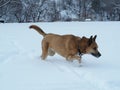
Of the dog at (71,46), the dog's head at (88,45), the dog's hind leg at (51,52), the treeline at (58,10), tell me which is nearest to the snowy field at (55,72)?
the dog's hind leg at (51,52)

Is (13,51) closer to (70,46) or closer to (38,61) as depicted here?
(38,61)

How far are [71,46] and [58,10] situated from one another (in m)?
35.4

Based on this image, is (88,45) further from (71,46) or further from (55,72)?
(55,72)

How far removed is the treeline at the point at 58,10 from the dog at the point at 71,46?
2727 centimetres

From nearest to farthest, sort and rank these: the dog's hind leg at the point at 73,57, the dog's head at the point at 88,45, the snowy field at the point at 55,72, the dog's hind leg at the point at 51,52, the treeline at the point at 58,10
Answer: the snowy field at the point at 55,72 → the dog's head at the point at 88,45 → the dog's hind leg at the point at 73,57 → the dog's hind leg at the point at 51,52 → the treeline at the point at 58,10

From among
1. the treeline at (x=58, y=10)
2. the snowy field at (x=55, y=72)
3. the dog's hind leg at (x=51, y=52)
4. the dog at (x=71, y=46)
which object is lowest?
the treeline at (x=58, y=10)

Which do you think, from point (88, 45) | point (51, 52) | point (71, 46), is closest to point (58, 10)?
point (51, 52)

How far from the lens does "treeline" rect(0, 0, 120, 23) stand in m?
39.1

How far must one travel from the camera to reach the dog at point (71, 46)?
7516 millimetres

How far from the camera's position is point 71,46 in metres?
7.66

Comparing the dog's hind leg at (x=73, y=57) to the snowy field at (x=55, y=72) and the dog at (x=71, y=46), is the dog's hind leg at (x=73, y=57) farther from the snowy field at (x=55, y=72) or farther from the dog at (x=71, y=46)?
the snowy field at (x=55, y=72)

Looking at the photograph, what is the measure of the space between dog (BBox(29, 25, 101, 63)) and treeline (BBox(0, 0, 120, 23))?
27.3m

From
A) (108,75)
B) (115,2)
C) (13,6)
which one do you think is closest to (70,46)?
(108,75)

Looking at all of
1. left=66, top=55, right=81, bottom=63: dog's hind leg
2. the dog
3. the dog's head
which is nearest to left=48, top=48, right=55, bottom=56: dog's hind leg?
the dog
